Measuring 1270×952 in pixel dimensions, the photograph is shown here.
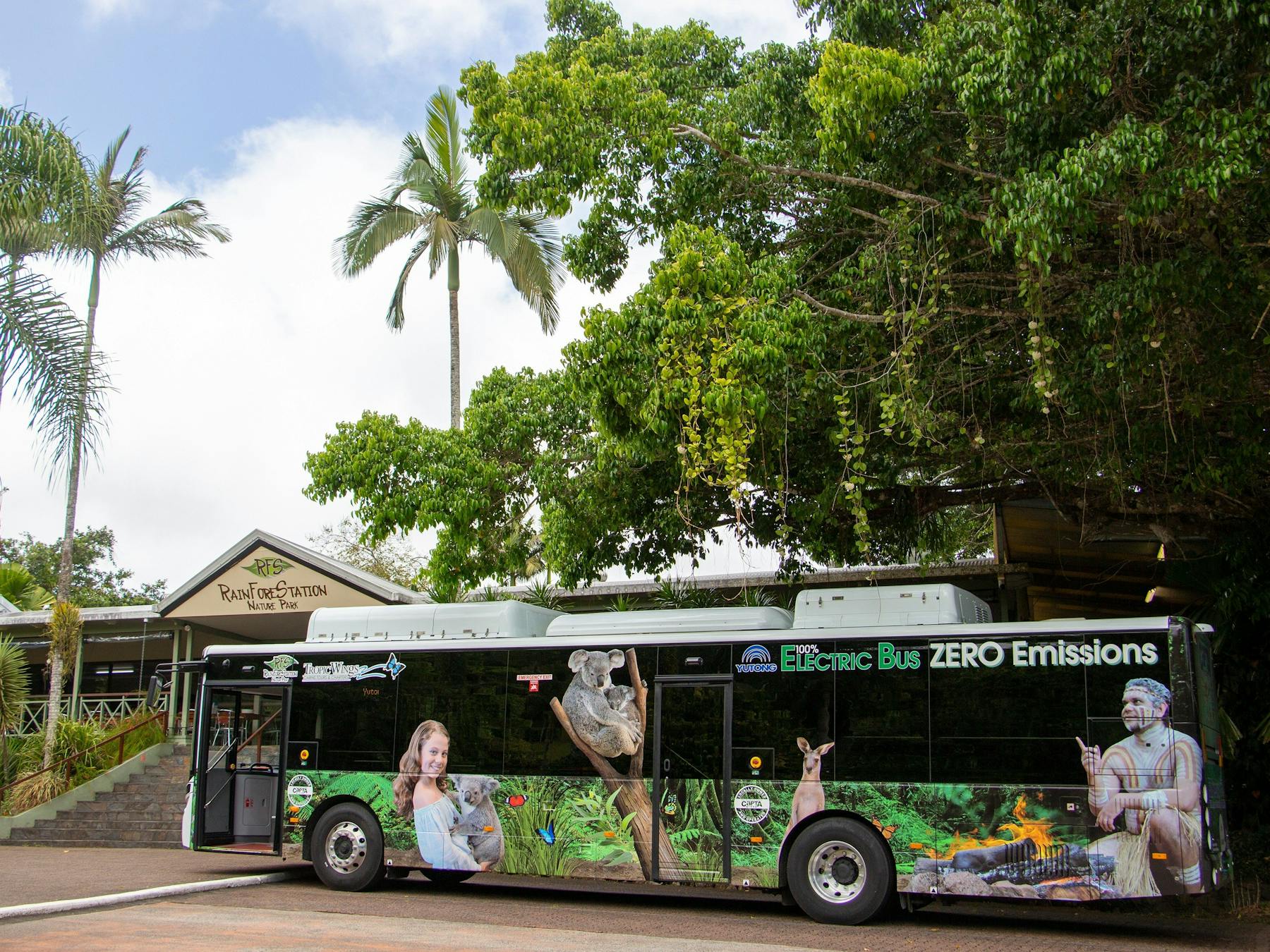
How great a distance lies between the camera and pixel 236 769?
43.3ft

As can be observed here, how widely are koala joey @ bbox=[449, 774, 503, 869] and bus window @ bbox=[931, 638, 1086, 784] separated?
4479 mm

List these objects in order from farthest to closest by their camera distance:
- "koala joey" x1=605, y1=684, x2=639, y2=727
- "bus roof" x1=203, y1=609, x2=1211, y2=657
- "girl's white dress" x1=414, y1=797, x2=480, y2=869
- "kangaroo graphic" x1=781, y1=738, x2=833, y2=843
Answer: "girl's white dress" x1=414, y1=797, x2=480, y2=869 < "koala joey" x1=605, y1=684, x2=639, y2=727 < "kangaroo graphic" x1=781, y1=738, x2=833, y2=843 < "bus roof" x1=203, y1=609, x2=1211, y2=657

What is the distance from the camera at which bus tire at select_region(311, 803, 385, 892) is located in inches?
480

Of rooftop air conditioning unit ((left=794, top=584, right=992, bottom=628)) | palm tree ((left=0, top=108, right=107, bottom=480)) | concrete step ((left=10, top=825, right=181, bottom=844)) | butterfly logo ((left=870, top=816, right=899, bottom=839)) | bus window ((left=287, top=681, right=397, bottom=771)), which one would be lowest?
concrete step ((left=10, top=825, right=181, bottom=844))

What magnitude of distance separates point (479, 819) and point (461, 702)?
3.96 feet

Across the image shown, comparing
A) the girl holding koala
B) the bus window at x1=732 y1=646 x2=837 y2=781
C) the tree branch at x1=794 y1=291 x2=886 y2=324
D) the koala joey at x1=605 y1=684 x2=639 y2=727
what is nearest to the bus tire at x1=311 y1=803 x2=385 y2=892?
the girl holding koala

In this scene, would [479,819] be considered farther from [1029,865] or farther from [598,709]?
[1029,865]

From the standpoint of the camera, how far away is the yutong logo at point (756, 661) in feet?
36.0

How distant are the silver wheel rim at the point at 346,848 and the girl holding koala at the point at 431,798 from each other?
0.59m

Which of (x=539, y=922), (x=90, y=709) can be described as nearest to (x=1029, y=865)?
(x=539, y=922)

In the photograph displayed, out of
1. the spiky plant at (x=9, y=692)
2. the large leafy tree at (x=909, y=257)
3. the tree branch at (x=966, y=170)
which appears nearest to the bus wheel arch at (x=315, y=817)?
the large leafy tree at (x=909, y=257)

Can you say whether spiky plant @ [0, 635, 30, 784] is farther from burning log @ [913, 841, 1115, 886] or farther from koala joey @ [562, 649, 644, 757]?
burning log @ [913, 841, 1115, 886]

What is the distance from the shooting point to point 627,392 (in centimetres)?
1159

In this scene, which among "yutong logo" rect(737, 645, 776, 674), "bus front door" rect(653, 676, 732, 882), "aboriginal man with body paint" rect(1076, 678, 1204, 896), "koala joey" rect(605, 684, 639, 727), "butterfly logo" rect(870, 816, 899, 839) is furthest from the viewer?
"koala joey" rect(605, 684, 639, 727)
